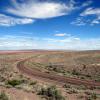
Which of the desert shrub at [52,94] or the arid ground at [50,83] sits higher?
the desert shrub at [52,94]

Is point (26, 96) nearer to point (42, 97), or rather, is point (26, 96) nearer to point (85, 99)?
point (42, 97)

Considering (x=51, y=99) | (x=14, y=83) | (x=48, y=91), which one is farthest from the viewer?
(x=14, y=83)

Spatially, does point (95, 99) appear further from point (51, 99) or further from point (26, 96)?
point (26, 96)

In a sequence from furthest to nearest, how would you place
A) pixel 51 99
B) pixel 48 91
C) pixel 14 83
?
pixel 14 83
pixel 48 91
pixel 51 99

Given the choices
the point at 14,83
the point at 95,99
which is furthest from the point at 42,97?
the point at 14,83

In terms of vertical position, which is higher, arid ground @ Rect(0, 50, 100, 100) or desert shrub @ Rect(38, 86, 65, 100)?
desert shrub @ Rect(38, 86, 65, 100)

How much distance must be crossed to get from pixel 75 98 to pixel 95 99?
1720 mm

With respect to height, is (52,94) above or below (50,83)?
above

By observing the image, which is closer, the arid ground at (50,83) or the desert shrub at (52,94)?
the desert shrub at (52,94)

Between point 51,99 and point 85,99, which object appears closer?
point 51,99

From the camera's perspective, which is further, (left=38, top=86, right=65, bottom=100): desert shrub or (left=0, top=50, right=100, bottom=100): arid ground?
(left=0, top=50, right=100, bottom=100): arid ground

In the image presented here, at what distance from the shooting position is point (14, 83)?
23609 millimetres

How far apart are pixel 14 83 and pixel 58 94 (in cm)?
812

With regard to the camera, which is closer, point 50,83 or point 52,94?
point 52,94
